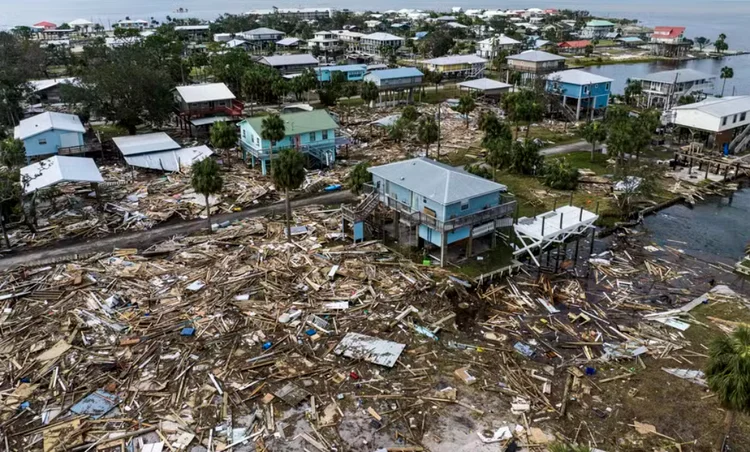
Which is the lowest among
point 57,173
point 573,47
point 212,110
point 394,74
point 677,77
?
point 57,173

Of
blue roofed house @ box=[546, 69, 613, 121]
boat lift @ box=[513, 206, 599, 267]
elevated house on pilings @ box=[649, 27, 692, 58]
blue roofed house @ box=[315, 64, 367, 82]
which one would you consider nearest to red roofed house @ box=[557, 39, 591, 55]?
elevated house on pilings @ box=[649, 27, 692, 58]

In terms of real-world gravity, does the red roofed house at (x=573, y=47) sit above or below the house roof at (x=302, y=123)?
above

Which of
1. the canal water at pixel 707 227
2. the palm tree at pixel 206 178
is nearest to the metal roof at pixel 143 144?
the palm tree at pixel 206 178

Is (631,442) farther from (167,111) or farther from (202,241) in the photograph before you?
(167,111)

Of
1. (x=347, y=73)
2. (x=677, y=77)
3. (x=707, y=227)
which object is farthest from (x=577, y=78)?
(x=347, y=73)

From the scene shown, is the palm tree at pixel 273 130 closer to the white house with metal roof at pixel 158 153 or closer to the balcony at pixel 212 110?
the white house with metal roof at pixel 158 153

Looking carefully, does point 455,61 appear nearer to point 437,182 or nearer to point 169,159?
point 169,159
